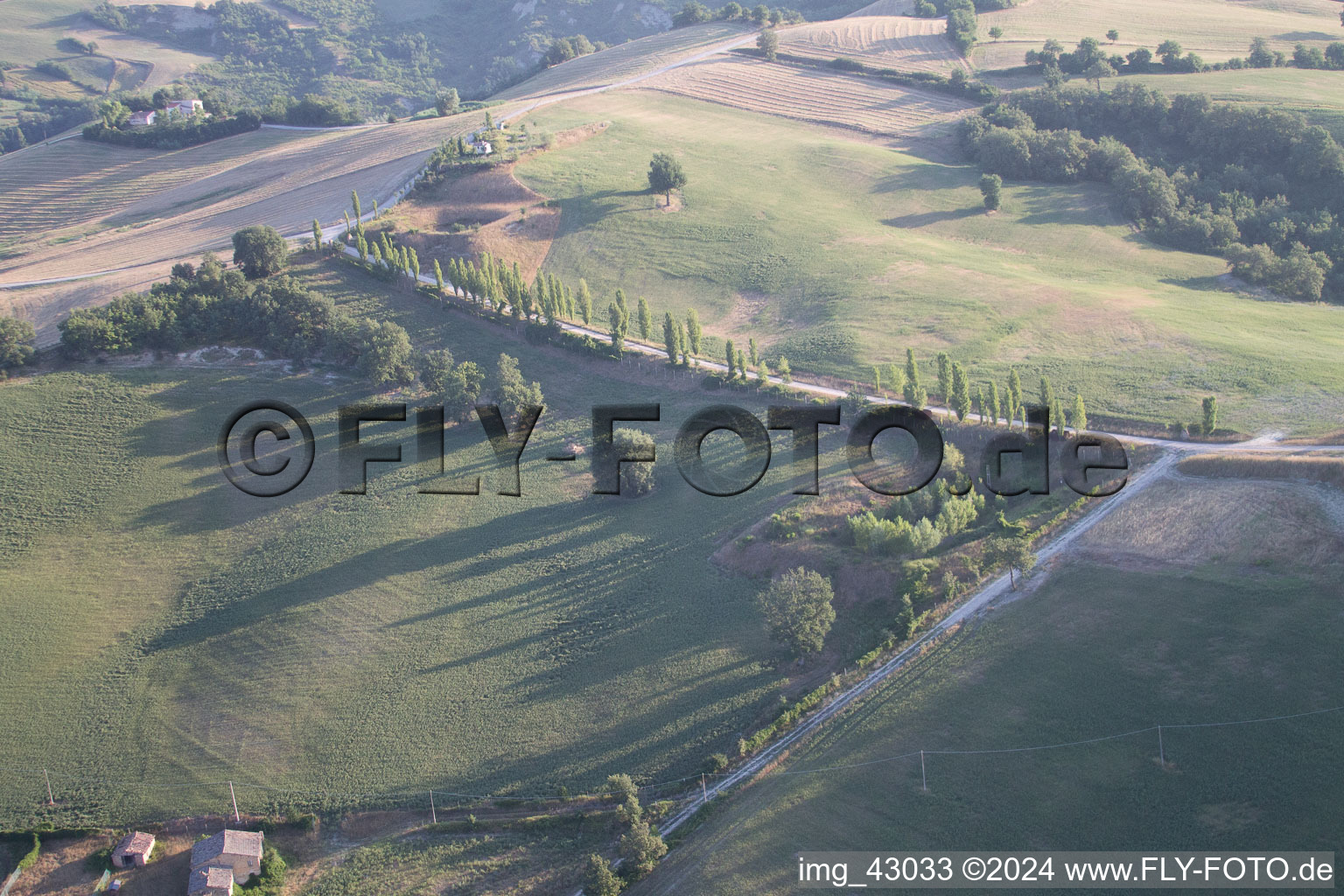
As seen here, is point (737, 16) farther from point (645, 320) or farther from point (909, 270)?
point (645, 320)

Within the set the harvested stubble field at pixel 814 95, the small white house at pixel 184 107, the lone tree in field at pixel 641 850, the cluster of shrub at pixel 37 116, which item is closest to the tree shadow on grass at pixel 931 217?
the harvested stubble field at pixel 814 95

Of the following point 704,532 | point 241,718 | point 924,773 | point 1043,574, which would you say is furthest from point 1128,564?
point 241,718

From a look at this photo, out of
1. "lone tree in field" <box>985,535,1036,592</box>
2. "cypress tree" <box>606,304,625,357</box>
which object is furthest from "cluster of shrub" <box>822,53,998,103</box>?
"lone tree in field" <box>985,535,1036,592</box>

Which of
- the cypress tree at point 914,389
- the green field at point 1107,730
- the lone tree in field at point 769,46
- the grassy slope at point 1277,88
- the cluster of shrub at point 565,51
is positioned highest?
the cluster of shrub at point 565,51

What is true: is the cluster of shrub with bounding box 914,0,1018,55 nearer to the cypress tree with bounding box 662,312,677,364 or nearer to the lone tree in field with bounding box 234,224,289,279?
the cypress tree with bounding box 662,312,677,364

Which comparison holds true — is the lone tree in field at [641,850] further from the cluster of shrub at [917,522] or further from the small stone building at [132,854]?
the cluster of shrub at [917,522]

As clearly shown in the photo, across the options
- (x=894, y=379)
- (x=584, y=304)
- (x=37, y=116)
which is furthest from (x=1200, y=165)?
(x=37, y=116)

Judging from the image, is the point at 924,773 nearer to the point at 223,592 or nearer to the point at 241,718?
the point at 241,718
